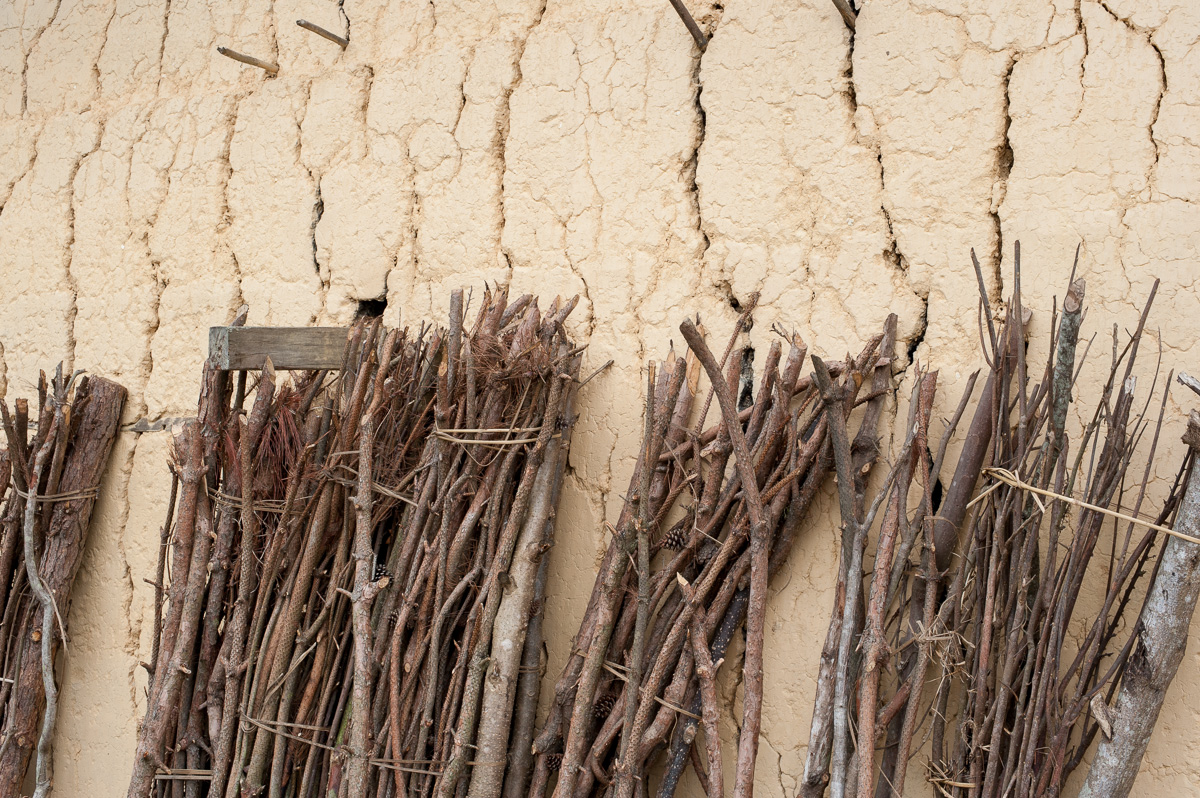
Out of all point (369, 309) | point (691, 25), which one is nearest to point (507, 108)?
point (691, 25)

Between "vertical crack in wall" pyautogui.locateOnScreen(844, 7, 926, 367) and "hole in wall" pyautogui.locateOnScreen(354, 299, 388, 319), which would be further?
"hole in wall" pyautogui.locateOnScreen(354, 299, 388, 319)

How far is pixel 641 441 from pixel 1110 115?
1.21 metres

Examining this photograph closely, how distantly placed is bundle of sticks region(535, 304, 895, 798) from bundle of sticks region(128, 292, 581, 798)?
0.65 feet

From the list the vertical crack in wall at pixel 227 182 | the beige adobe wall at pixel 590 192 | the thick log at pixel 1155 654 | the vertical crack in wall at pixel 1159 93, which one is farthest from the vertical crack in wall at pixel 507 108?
the thick log at pixel 1155 654

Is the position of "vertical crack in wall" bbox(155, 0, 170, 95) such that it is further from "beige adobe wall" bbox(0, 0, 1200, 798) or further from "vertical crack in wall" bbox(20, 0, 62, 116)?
"vertical crack in wall" bbox(20, 0, 62, 116)

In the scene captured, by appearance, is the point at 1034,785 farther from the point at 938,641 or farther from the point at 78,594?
the point at 78,594

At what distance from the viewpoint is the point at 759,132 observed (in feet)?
7.09

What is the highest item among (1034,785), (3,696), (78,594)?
(1034,785)

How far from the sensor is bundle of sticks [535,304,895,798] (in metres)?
1.79

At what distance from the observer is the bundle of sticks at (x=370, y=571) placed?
201 centimetres

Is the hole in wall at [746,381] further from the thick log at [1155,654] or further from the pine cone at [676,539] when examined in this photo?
the thick log at [1155,654]

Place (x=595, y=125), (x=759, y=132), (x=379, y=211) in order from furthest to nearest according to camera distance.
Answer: (x=379, y=211)
(x=595, y=125)
(x=759, y=132)

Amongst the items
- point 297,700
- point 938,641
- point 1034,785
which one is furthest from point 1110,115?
point 297,700

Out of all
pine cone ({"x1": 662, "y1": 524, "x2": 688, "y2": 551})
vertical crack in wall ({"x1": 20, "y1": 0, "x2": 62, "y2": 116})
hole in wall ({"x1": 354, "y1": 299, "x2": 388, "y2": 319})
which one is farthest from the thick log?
vertical crack in wall ({"x1": 20, "y1": 0, "x2": 62, "y2": 116})
